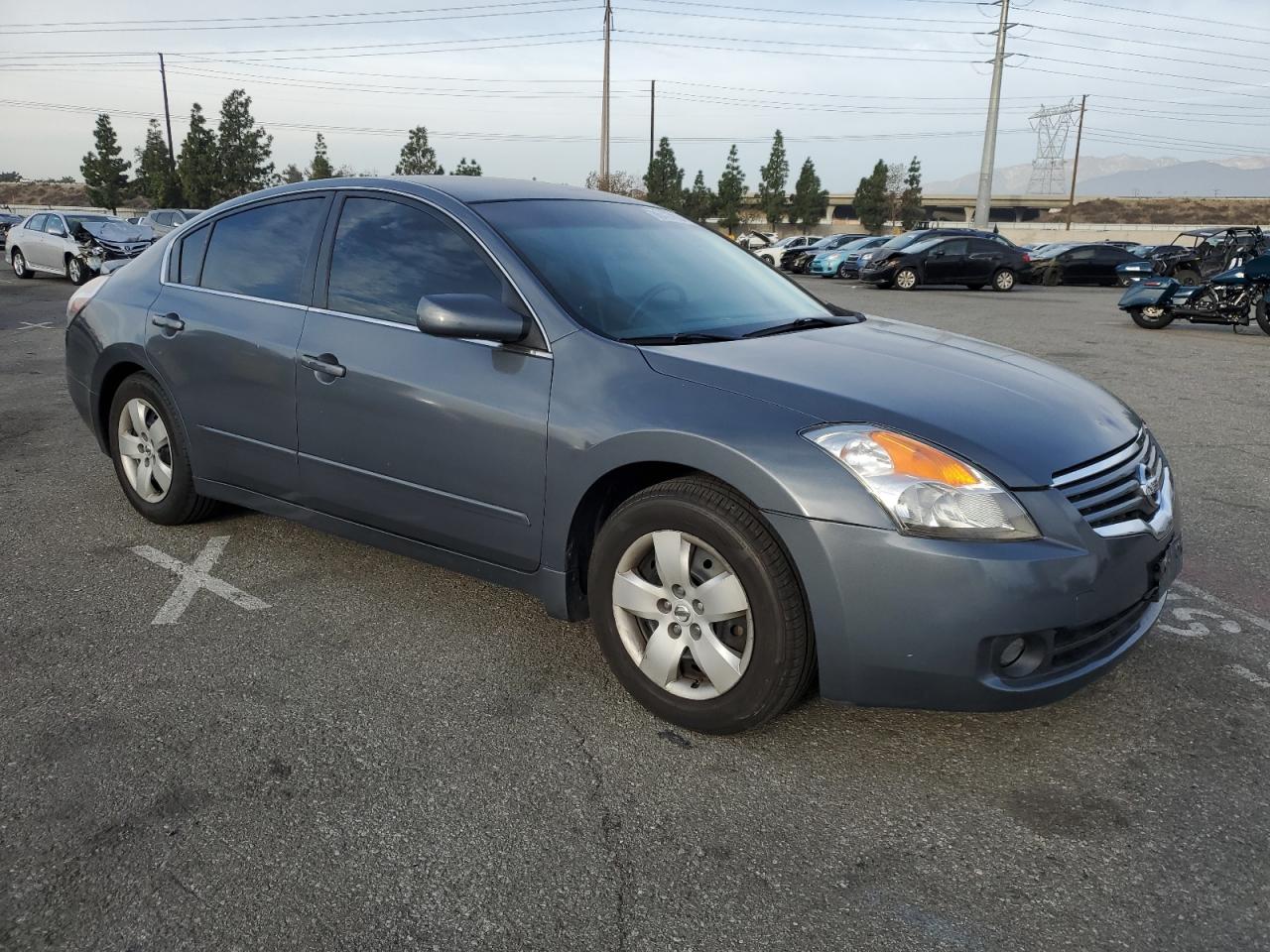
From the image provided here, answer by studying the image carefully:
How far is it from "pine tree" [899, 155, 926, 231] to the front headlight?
294 ft

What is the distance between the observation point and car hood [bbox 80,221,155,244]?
20969mm

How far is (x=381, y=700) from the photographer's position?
3186 mm

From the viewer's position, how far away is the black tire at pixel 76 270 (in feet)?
68.4

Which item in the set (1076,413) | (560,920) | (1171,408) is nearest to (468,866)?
(560,920)

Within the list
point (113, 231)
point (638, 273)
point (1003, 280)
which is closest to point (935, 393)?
point (638, 273)

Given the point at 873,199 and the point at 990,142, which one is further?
the point at 873,199

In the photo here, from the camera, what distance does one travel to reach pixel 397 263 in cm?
369

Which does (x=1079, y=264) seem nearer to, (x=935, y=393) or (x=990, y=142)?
(x=990, y=142)

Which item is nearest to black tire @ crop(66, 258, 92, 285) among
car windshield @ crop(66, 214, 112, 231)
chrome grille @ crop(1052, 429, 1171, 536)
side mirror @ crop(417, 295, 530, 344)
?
car windshield @ crop(66, 214, 112, 231)

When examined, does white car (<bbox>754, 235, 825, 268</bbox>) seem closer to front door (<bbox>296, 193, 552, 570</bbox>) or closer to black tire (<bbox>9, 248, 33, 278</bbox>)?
black tire (<bbox>9, 248, 33, 278</bbox>)

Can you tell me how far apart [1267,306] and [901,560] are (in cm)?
1482

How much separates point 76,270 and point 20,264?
2.63 metres

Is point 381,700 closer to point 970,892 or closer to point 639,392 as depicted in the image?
point 639,392

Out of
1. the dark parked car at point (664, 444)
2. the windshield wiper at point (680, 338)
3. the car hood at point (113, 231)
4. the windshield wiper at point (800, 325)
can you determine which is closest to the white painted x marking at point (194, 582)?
the dark parked car at point (664, 444)
